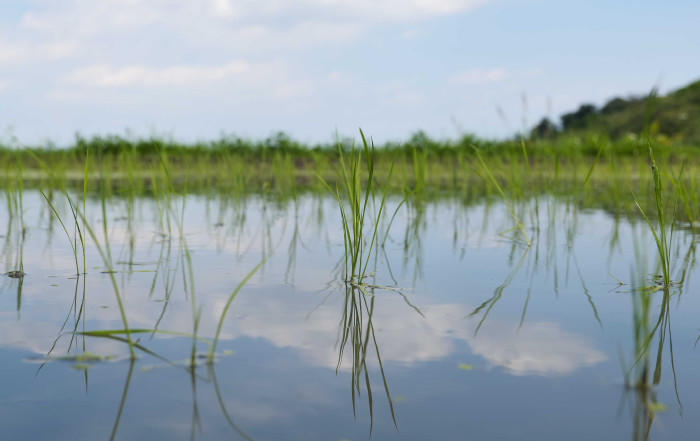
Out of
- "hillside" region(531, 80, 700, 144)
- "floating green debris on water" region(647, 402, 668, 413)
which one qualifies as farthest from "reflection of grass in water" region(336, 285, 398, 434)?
"hillside" region(531, 80, 700, 144)

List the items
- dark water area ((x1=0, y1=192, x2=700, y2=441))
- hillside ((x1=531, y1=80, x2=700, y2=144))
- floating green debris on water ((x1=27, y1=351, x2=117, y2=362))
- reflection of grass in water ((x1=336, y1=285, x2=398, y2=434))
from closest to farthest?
dark water area ((x1=0, y1=192, x2=700, y2=441)) → reflection of grass in water ((x1=336, y1=285, x2=398, y2=434)) → floating green debris on water ((x1=27, y1=351, x2=117, y2=362)) → hillside ((x1=531, y1=80, x2=700, y2=144))

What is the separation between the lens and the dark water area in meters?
0.94

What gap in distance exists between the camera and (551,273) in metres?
2.08

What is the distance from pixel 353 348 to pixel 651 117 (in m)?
28.1

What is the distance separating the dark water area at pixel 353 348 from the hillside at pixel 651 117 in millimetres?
17635

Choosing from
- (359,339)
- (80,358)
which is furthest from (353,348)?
(80,358)

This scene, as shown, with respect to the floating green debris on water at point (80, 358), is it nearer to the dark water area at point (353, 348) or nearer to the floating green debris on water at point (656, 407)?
the dark water area at point (353, 348)

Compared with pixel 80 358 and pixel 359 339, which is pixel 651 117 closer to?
pixel 359 339

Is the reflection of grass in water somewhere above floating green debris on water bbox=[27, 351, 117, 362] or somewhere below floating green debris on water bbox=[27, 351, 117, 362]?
below

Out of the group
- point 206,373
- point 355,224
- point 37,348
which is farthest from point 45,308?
point 355,224

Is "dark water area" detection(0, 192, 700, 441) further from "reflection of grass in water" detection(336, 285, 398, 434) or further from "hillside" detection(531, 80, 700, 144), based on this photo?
"hillside" detection(531, 80, 700, 144)

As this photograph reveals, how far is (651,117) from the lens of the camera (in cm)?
2545

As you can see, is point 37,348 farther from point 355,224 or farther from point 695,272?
point 695,272

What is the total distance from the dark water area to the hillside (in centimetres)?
1764
